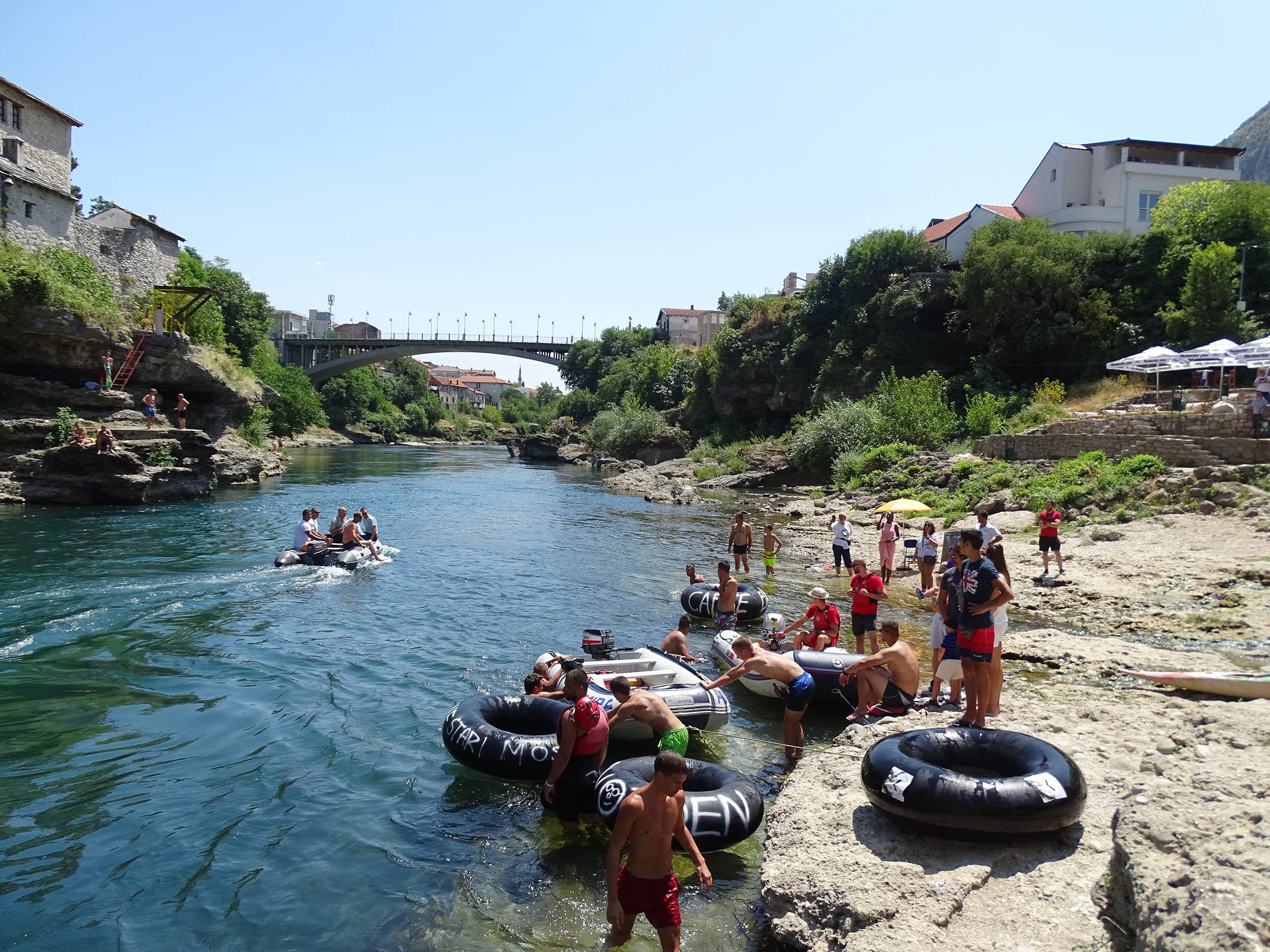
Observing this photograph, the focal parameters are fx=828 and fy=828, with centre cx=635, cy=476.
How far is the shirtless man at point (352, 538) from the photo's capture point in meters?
21.0

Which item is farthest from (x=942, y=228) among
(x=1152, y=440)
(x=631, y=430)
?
(x=1152, y=440)

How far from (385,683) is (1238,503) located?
60.1ft

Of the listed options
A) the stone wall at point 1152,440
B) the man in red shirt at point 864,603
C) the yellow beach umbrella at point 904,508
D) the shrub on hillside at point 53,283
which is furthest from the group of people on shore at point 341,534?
the stone wall at point 1152,440

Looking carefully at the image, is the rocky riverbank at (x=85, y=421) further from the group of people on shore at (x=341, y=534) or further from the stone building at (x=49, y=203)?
the group of people on shore at (x=341, y=534)

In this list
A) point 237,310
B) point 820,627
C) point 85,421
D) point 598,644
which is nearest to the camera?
point 598,644

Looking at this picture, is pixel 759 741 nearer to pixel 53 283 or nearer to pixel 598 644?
pixel 598 644

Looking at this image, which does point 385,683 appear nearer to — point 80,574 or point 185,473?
point 80,574

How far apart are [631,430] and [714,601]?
4631cm

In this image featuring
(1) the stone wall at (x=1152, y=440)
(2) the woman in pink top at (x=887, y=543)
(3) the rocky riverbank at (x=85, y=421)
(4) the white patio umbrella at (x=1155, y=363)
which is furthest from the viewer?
(3) the rocky riverbank at (x=85, y=421)

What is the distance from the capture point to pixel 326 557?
20.3 metres

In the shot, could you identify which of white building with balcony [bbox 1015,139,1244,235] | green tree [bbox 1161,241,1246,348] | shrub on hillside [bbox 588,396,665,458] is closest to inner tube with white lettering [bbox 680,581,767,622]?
green tree [bbox 1161,241,1246,348]

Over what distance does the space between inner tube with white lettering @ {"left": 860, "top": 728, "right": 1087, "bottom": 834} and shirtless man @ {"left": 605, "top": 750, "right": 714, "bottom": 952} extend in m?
1.67

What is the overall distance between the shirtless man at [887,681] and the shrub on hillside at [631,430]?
5171 centimetres

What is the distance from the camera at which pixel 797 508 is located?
1286 inches
